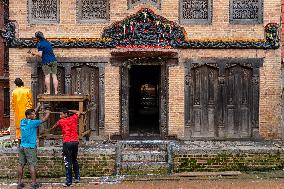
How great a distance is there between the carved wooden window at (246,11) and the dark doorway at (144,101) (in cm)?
371

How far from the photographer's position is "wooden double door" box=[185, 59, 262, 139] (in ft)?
52.3

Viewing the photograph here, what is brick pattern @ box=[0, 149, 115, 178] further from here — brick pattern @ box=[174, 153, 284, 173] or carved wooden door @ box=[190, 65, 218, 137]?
carved wooden door @ box=[190, 65, 218, 137]

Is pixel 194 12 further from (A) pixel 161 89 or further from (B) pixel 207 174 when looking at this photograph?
(B) pixel 207 174

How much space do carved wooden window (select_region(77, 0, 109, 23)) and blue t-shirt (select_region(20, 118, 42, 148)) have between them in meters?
6.11

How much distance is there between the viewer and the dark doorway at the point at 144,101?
706 inches

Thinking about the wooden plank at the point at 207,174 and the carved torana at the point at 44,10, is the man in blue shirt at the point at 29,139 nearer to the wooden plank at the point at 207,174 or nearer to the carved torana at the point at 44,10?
the wooden plank at the point at 207,174

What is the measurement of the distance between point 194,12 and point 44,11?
559cm

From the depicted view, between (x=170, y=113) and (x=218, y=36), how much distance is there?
3389mm

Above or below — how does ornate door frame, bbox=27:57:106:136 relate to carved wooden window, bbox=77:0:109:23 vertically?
below

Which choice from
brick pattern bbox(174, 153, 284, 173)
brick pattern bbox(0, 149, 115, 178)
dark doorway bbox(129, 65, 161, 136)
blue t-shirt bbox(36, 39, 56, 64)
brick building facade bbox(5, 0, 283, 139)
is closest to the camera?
brick pattern bbox(0, 149, 115, 178)

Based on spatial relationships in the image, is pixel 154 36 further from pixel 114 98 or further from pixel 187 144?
pixel 187 144

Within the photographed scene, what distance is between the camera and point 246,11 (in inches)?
625

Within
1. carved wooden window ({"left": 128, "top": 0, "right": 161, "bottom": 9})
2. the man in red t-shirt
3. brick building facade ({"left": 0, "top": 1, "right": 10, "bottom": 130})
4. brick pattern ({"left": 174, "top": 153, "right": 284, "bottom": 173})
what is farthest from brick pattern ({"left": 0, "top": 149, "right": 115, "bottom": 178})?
brick building facade ({"left": 0, "top": 1, "right": 10, "bottom": 130})

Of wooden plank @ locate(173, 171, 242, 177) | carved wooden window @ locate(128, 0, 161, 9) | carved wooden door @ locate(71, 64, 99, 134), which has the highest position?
carved wooden window @ locate(128, 0, 161, 9)
